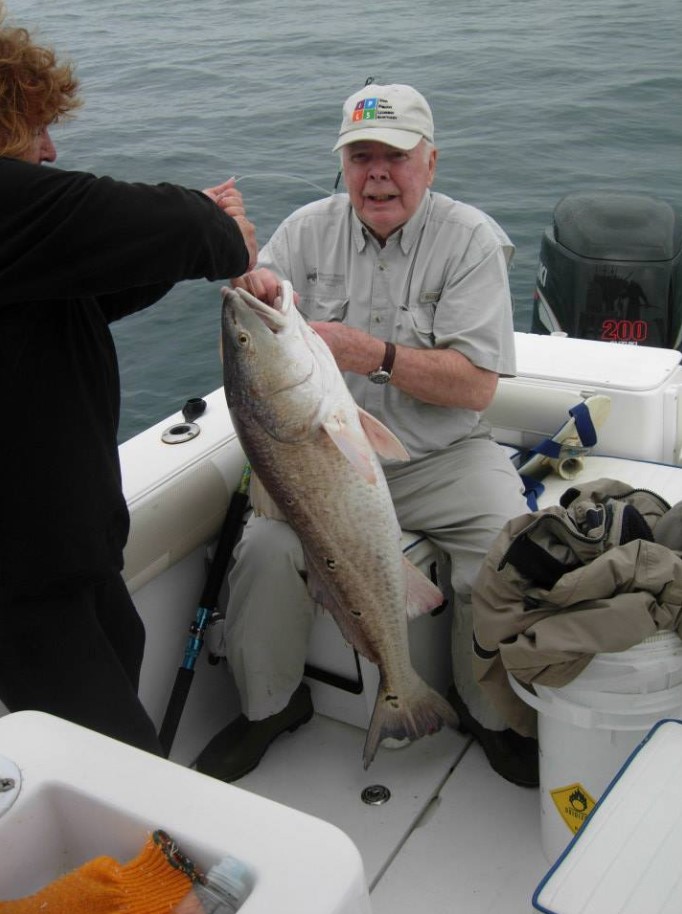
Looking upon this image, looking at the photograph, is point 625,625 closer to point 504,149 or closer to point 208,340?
point 208,340

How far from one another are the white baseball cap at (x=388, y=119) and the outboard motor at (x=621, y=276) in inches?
77.1

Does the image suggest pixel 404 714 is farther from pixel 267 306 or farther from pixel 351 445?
pixel 267 306

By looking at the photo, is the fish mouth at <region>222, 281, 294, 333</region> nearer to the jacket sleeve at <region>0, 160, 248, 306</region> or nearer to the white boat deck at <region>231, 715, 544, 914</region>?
the jacket sleeve at <region>0, 160, 248, 306</region>

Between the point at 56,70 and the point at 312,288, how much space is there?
1.50 meters

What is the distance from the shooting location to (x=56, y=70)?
2076 millimetres

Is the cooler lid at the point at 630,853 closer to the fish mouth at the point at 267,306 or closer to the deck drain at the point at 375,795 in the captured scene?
the fish mouth at the point at 267,306

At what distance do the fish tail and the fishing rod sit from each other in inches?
27.7

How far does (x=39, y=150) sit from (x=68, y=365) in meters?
0.47

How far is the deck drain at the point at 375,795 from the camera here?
3.09 metres

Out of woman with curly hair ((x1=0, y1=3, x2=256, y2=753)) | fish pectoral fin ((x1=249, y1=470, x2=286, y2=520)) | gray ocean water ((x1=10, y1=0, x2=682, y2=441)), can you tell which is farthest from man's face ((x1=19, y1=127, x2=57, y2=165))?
gray ocean water ((x1=10, y1=0, x2=682, y2=441))

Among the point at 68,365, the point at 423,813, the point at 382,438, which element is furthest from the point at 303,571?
the point at 68,365

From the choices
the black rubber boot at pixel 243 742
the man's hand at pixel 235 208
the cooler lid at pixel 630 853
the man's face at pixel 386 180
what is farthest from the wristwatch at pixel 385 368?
the cooler lid at pixel 630 853

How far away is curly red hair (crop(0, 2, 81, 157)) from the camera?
1.98m

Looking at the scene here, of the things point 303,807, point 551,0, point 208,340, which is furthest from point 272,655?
point 551,0
